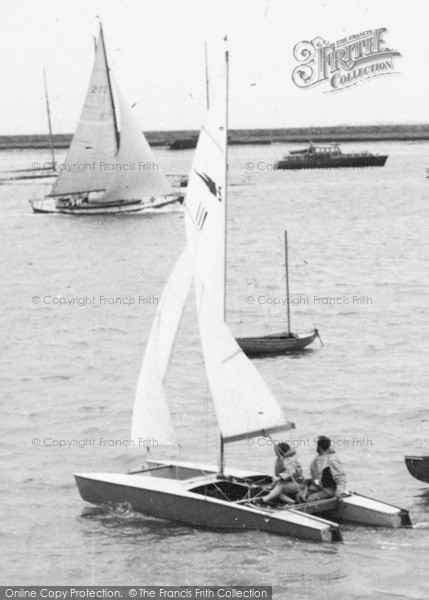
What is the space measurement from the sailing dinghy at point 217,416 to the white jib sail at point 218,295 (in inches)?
0.6

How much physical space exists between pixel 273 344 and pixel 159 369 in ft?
48.2

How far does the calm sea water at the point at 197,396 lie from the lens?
771 inches

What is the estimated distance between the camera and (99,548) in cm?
2070

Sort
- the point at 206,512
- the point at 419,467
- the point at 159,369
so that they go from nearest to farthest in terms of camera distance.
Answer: the point at 206,512
the point at 159,369
the point at 419,467

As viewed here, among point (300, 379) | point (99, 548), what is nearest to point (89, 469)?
point (99, 548)

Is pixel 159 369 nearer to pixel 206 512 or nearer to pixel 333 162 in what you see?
pixel 206 512

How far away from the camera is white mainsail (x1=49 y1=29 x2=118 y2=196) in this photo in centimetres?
8050

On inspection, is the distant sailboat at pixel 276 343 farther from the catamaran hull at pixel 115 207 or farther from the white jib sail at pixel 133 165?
the catamaran hull at pixel 115 207

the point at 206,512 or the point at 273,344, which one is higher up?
the point at 273,344

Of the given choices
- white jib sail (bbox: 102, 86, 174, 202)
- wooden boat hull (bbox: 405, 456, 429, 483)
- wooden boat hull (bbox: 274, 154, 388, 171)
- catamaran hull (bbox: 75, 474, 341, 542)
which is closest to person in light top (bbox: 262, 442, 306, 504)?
catamaran hull (bbox: 75, 474, 341, 542)

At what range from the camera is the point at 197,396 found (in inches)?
1276

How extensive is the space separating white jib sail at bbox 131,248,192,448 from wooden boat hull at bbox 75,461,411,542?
29.9 inches

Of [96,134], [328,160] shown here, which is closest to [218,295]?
[96,134]

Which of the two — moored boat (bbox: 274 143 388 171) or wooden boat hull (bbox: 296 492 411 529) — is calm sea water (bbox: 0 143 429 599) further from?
moored boat (bbox: 274 143 388 171)
